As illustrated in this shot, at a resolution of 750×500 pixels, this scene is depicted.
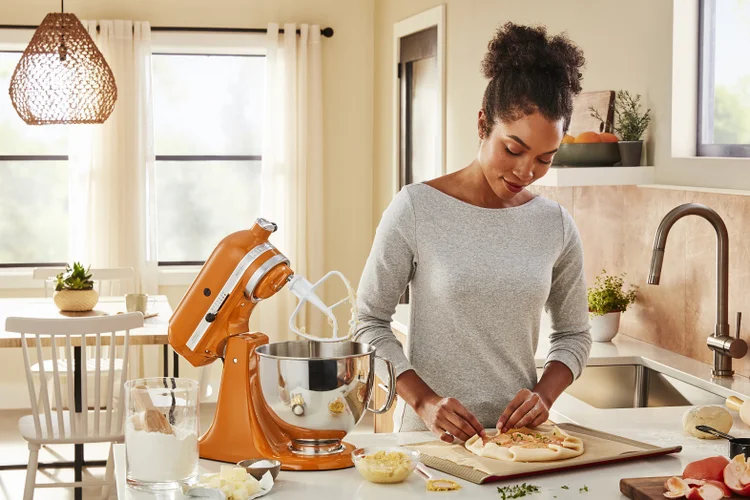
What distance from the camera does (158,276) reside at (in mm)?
5793

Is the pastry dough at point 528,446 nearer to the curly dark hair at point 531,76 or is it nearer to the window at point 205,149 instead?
the curly dark hair at point 531,76

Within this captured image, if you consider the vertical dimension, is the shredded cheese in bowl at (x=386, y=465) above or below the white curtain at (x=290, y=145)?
below

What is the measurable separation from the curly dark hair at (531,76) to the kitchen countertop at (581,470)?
1.92ft

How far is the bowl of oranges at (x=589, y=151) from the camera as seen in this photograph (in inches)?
110

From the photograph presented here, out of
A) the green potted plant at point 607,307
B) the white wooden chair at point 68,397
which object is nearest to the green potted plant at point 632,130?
the green potted plant at point 607,307

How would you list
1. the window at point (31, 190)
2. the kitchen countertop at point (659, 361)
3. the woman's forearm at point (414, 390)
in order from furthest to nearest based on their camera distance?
1. the window at point (31, 190)
2. the kitchen countertop at point (659, 361)
3. the woman's forearm at point (414, 390)

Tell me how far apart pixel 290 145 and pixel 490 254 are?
13.4 feet

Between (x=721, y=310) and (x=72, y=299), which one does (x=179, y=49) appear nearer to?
(x=72, y=299)

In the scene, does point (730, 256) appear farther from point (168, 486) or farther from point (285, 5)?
point (285, 5)

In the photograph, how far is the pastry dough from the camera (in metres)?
1.50

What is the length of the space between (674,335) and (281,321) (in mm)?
3439

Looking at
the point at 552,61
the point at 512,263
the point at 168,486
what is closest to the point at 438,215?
the point at 512,263

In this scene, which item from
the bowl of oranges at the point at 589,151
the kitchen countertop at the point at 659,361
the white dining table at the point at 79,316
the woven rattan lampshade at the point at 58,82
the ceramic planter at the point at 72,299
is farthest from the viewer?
the woven rattan lampshade at the point at 58,82

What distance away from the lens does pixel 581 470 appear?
151cm
